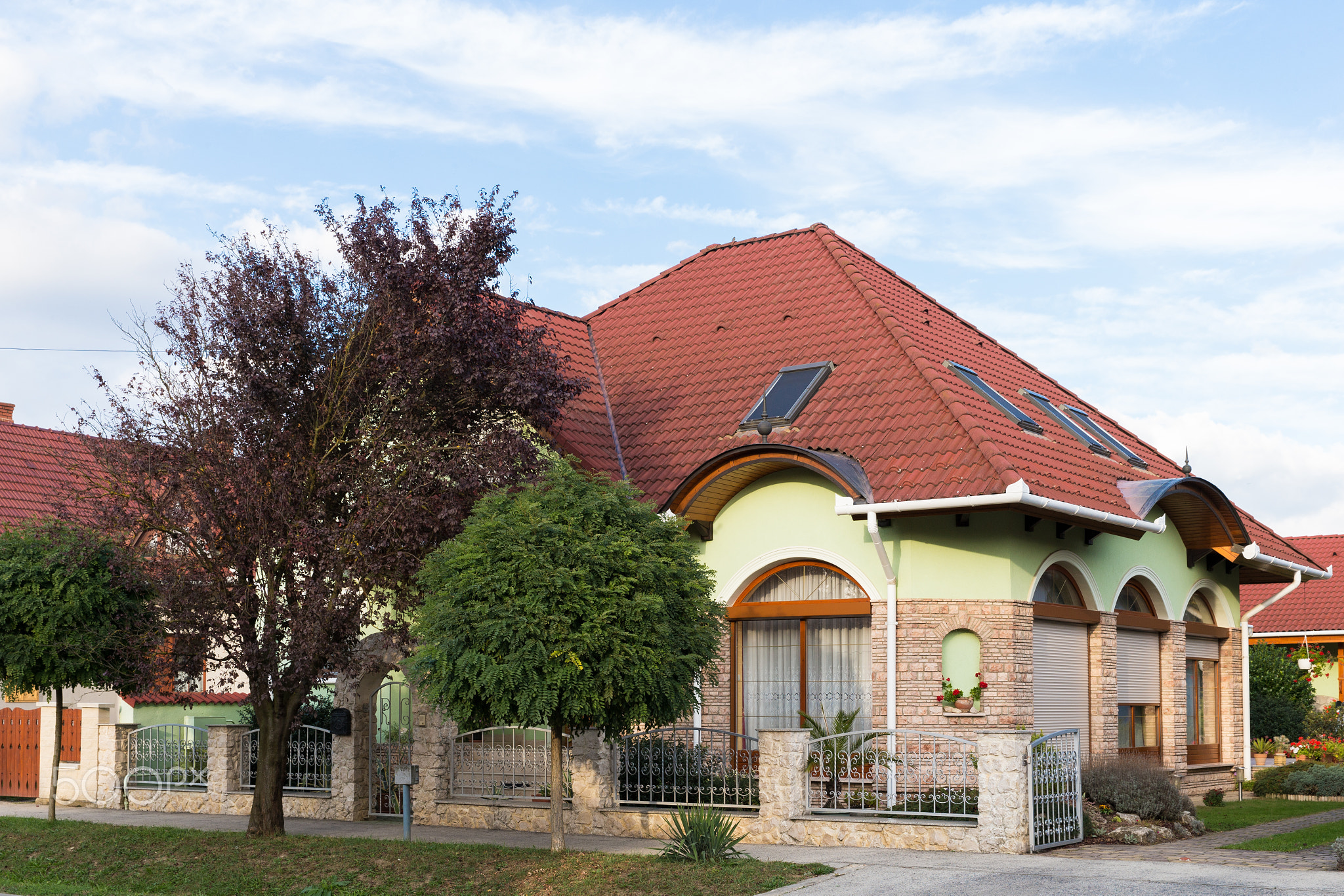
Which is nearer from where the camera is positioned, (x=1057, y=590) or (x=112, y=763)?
(x=1057, y=590)

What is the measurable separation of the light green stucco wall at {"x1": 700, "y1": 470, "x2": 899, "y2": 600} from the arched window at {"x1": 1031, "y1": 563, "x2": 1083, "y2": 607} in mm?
2192

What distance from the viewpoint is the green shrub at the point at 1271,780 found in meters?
21.7

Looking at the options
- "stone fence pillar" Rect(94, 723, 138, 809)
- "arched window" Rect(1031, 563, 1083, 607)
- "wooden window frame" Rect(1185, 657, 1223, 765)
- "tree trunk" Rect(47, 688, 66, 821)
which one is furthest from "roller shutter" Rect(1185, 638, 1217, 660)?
"tree trunk" Rect(47, 688, 66, 821)

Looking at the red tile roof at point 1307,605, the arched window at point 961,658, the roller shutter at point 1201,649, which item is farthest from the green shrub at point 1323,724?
the arched window at point 961,658

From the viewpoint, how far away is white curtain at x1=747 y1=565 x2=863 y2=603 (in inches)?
678

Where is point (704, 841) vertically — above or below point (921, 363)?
below

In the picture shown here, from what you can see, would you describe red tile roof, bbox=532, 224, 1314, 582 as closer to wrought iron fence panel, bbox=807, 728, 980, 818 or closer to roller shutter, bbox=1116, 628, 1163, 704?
roller shutter, bbox=1116, 628, 1163, 704

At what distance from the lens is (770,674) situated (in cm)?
1764

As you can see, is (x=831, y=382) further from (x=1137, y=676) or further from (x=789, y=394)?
(x=1137, y=676)

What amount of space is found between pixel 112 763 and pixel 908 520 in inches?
475

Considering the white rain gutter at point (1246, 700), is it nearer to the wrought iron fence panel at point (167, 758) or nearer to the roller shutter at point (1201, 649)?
the roller shutter at point (1201, 649)

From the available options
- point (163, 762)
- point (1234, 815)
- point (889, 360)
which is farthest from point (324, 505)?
point (1234, 815)

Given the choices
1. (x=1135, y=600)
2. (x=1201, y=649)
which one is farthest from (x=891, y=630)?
(x=1201, y=649)

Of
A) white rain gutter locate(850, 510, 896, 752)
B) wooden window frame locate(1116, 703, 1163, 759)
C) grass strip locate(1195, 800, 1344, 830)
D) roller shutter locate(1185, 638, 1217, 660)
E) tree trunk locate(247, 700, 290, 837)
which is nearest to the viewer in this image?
tree trunk locate(247, 700, 290, 837)
